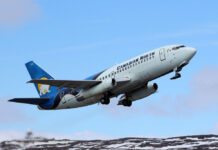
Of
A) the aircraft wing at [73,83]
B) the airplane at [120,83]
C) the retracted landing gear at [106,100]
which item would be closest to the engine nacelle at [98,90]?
the airplane at [120,83]

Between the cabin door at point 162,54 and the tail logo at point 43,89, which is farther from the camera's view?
the tail logo at point 43,89

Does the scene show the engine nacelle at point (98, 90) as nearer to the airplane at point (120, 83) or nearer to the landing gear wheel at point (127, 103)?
the airplane at point (120, 83)

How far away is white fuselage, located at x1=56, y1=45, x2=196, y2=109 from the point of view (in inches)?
2296

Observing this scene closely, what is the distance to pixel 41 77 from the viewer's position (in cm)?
7381

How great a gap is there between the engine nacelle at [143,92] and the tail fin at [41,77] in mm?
11418

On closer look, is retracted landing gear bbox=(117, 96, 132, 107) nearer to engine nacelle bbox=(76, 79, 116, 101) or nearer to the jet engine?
the jet engine

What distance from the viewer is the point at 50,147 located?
4764 inches

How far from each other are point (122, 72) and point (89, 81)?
4481 mm

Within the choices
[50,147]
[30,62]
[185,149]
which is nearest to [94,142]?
[50,147]

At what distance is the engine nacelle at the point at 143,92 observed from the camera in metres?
66.2

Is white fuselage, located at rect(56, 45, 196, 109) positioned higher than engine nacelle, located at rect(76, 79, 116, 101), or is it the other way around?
white fuselage, located at rect(56, 45, 196, 109)

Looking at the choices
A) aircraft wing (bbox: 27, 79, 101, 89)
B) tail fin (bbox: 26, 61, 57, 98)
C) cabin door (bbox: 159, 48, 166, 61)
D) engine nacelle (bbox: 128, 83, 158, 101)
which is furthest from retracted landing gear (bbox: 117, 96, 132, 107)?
cabin door (bbox: 159, 48, 166, 61)

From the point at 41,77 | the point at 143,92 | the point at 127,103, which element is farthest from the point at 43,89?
the point at 143,92

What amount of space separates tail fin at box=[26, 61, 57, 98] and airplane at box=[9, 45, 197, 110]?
0.10 feet
